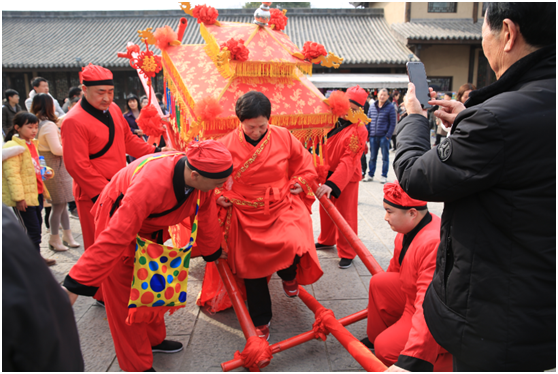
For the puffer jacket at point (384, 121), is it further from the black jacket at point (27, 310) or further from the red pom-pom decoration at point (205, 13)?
the black jacket at point (27, 310)

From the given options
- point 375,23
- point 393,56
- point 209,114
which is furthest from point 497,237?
point 375,23

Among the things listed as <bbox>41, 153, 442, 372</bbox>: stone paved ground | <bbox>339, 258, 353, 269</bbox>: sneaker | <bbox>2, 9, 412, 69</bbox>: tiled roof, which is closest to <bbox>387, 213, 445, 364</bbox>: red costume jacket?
<bbox>41, 153, 442, 372</bbox>: stone paved ground

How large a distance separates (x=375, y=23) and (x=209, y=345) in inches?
699

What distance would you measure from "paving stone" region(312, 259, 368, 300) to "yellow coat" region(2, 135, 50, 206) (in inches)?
104

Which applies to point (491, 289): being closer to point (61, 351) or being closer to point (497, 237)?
point (497, 237)

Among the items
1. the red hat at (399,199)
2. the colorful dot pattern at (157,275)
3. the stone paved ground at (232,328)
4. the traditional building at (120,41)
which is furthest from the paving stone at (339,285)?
the traditional building at (120,41)

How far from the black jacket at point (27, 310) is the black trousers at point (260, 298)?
181 cm

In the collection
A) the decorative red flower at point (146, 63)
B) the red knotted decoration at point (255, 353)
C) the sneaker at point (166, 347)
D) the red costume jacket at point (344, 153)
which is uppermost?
the decorative red flower at point (146, 63)

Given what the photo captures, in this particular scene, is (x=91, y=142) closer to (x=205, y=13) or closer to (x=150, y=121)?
(x=150, y=121)

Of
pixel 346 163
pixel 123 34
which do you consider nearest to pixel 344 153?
pixel 346 163

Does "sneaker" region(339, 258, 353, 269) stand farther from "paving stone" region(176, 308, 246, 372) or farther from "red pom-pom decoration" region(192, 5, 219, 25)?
"red pom-pom decoration" region(192, 5, 219, 25)

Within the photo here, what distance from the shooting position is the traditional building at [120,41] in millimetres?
14781

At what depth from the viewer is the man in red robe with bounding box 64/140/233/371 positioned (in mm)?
1802

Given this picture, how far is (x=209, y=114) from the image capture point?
268cm
